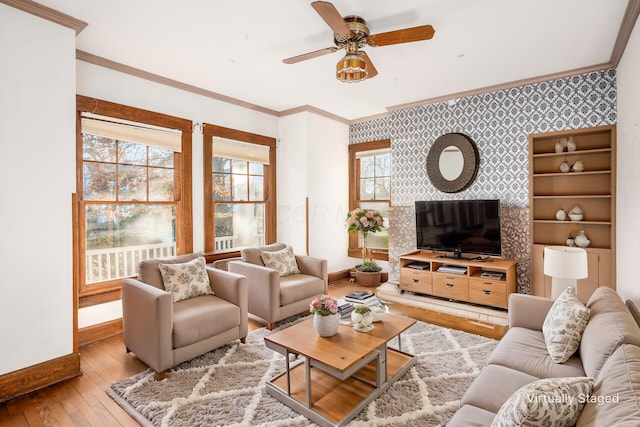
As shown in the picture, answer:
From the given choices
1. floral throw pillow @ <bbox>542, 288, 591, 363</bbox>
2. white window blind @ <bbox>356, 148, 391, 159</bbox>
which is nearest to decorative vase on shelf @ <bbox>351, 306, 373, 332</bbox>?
floral throw pillow @ <bbox>542, 288, 591, 363</bbox>

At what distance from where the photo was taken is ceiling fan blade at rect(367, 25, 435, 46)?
7.55 ft

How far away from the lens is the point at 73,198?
2.75 meters

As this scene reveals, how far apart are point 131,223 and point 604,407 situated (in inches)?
161

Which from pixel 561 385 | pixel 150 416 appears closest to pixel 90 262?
pixel 150 416

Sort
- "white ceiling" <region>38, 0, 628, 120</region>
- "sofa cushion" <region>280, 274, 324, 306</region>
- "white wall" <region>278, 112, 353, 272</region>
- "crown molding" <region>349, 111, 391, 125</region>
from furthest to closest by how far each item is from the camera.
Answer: "crown molding" <region>349, 111, 391, 125</region>
"white wall" <region>278, 112, 353, 272</region>
"sofa cushion" <region>280, 274, 324, 306</region>
"white ceiling" <region>38, 0, 628, 120</region>

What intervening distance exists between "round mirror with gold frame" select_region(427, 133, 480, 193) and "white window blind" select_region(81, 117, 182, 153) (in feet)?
11.1

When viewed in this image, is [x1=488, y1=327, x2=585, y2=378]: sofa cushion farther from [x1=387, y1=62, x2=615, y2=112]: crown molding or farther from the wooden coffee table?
[x1=387, y1=62, x2=615, y2=112]: crown molding

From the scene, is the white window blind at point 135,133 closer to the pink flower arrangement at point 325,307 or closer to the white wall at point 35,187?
the white wall at point 35,187

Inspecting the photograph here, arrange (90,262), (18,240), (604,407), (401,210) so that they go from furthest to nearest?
(401,210), (90,262), (18,240), (604,407)

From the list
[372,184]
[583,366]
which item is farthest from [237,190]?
[583,366]

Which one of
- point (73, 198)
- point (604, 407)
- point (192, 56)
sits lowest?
point (604, 407)

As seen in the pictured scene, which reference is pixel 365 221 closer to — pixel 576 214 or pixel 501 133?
pixel 501 133

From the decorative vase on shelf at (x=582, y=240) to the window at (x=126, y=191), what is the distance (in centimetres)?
455

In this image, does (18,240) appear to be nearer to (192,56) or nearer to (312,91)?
(192,56)
